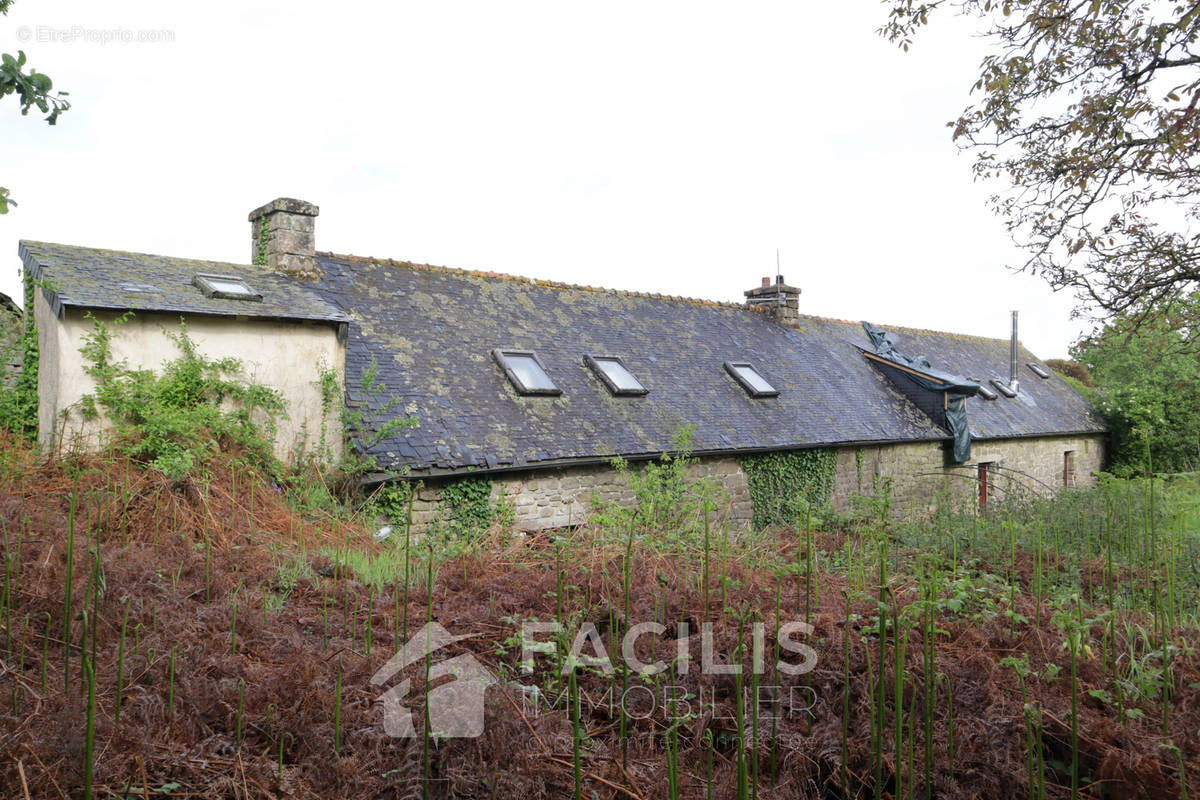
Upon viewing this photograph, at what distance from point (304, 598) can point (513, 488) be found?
16.8 ft

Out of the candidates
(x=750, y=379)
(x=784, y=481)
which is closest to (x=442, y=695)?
(x=784, y=481)

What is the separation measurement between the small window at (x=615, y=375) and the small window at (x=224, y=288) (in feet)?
17.7

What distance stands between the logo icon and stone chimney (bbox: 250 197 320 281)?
9.24 m

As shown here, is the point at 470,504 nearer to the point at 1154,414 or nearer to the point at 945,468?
the point at 945,468

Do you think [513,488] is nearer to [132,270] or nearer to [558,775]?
[132,270]

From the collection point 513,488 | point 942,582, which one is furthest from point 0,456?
point 942,582

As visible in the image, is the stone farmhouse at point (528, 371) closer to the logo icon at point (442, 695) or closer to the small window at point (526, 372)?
the small window at point (526, 372)

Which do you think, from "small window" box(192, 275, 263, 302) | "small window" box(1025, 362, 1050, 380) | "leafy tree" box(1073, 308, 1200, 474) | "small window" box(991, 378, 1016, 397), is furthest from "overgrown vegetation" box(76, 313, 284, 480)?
"small window" box(1025, 362, 1050, 380)

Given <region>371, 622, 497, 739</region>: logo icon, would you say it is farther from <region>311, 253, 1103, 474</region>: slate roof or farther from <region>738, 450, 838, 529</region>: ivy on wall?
<region>738, 450, 838, 529</region>: ivy on wall

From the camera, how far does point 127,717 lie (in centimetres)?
307

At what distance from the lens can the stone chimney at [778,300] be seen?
18.3 metres

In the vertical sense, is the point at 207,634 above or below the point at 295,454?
below

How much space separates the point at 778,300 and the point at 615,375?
7.26m

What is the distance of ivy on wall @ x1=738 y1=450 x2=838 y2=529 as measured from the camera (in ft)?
41.7
